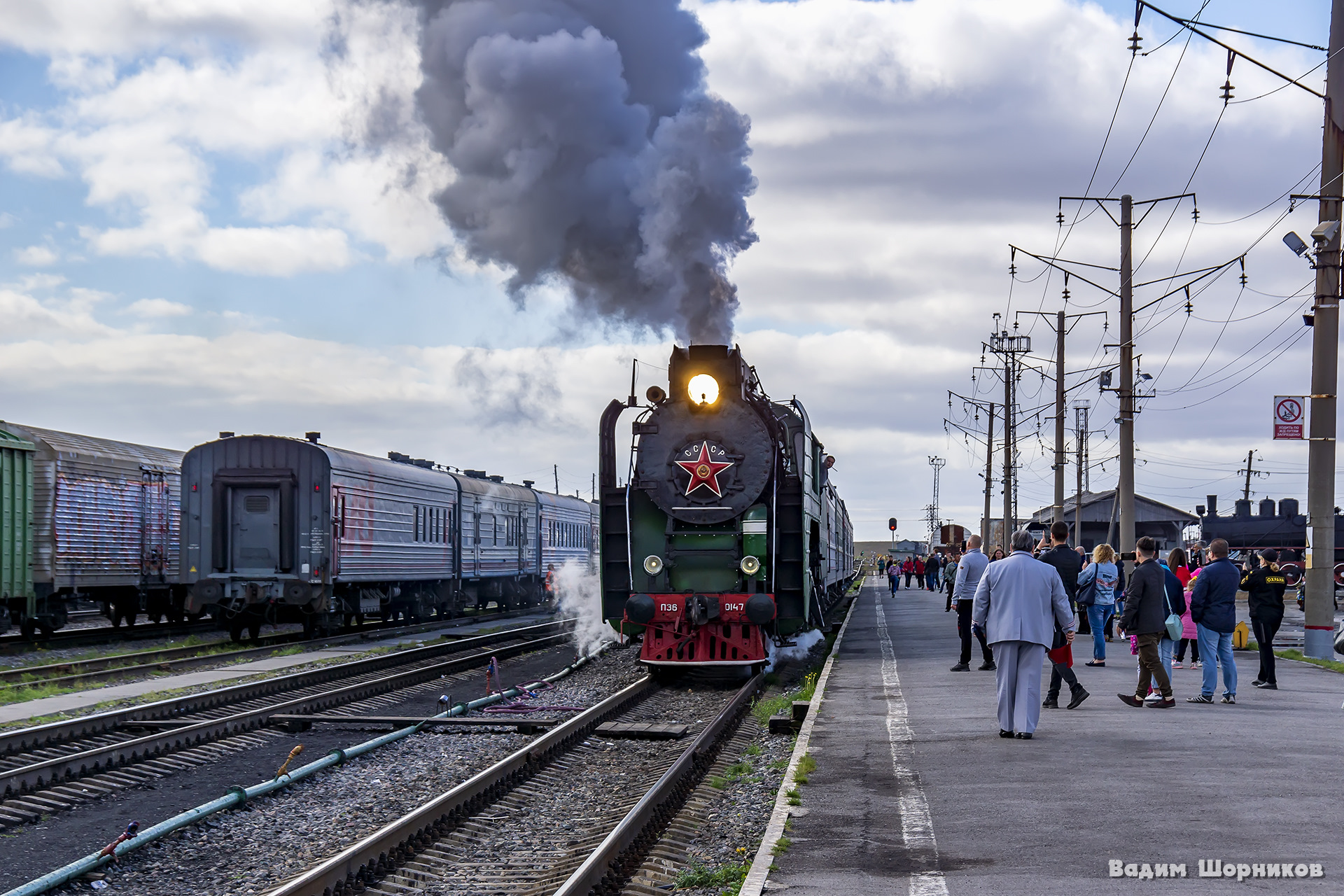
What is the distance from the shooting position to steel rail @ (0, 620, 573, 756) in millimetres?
10867

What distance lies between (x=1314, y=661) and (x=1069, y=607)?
934cm

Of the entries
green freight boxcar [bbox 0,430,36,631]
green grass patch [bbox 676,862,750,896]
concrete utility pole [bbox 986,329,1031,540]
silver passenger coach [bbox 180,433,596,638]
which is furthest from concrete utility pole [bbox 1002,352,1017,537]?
green grass patch [bbox 676,862,750,896]

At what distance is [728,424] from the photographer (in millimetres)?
15930

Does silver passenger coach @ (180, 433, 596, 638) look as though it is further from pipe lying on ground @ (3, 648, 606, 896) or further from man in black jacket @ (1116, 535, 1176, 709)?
man in black jacket @ (1116, 535, 1176, 709)

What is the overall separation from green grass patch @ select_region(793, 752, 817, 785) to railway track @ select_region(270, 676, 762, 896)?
85 centimetres

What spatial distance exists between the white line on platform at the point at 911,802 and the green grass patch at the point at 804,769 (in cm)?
56

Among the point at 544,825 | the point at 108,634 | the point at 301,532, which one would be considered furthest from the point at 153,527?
the point at 544,825

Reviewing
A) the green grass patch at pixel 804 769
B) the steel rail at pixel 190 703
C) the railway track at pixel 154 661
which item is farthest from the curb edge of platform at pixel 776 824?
the railway track at pixel 154 661

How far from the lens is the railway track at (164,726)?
942cm

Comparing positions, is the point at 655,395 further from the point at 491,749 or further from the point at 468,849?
the point at 468,849

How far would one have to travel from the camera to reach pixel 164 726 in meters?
12.0

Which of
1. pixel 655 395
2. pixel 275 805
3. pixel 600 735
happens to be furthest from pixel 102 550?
pixel 275 805

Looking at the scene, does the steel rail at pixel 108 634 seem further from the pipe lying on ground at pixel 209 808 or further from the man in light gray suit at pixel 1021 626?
the man in light gray suit at pixel 1021 626

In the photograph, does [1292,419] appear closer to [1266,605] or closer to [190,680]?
[1266,605]
